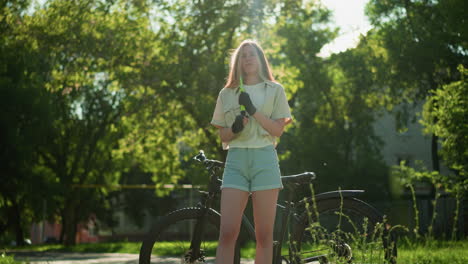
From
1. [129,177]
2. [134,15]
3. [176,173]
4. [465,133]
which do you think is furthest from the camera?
[129,177]

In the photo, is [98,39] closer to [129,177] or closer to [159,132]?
[159,132]

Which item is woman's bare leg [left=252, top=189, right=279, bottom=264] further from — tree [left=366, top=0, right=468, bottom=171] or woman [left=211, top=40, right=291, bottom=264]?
tree [left=366, top=0, right=468, bottom=171]

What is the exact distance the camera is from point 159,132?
23.8 meters

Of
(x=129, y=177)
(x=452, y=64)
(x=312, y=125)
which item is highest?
(x=452, y=64)

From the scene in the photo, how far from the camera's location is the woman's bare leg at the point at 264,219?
4.46 metres

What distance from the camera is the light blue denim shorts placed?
443cm

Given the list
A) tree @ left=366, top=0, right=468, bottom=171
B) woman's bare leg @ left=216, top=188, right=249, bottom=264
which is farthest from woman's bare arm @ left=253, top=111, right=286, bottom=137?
tree @ left=366, top=0, right=468, bottom=171

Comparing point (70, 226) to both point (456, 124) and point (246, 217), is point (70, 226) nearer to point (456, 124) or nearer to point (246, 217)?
point (456, 124)

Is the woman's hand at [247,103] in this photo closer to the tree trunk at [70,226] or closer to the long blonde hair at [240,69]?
the long blonde hair at [240,69]

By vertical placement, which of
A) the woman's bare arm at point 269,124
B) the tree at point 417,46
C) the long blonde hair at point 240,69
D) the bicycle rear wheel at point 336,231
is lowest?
the bicycle rear wheel at point 336,231

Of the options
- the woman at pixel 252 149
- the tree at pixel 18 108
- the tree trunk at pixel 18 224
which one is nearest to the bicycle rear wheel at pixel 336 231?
the woman at pixel 252 149

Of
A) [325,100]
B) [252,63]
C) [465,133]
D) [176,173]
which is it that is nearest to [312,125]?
[325,100]

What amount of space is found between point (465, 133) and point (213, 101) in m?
7.79

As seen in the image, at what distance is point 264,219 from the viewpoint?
14.8 feet
